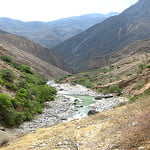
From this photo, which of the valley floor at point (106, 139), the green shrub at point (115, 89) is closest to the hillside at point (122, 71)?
the green shrub at point (115, 89)

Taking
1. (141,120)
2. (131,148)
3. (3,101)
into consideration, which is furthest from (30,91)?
(131,148)

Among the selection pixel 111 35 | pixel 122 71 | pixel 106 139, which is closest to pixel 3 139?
pixel 106 139

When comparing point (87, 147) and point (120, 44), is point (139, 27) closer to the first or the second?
point (120, 44)

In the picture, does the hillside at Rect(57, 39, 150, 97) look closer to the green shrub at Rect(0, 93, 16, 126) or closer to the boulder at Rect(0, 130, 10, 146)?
the green shrub at Rect(0, 93, 16, 126)

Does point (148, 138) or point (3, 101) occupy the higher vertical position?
point (148, 138)

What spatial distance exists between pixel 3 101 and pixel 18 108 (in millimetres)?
2559

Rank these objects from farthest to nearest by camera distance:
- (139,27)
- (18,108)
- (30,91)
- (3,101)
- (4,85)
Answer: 1. (139,27)
2. (30,91)
3. (4,85)
4. (18,108)
5. (3,101)

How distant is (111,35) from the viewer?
526ft

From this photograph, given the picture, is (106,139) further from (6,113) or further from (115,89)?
(115,89)

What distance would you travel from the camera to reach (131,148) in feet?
22.5

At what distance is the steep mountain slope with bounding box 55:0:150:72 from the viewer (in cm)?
14225

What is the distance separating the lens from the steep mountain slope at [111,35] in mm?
142250

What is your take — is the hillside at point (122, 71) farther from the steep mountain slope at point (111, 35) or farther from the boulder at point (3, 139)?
the steep mountain slope at point (111, 35)

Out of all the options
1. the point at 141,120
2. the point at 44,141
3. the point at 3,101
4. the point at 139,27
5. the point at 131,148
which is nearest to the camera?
the point at 131,148
